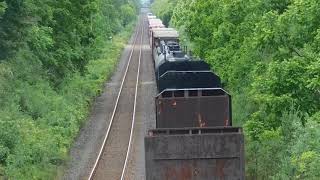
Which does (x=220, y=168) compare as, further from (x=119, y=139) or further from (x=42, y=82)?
(x=42, y=82)

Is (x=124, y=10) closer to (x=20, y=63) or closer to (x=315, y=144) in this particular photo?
(x=20, y=63)

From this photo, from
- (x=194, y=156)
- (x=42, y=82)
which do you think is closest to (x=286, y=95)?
(x=194, y=156)

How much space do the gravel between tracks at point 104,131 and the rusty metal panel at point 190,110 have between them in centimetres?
430

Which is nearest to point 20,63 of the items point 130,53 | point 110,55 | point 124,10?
point 110,55

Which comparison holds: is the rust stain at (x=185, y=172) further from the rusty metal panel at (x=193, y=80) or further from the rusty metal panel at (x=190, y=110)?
the rusty metal panel at (x=193, y=80)

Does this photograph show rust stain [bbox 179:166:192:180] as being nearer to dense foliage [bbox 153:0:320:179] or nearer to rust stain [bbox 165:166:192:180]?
rust stain [bbox 165:166:192:180]

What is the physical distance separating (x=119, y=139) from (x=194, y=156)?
547 inches

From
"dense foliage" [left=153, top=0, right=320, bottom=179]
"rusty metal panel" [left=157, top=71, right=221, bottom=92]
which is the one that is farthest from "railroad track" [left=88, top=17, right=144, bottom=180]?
"dense foliage" [left=153, top=0, right=320, bottom=179]

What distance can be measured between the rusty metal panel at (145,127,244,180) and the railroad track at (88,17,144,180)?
7609 millimetres

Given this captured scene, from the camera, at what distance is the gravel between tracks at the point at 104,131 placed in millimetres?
22078

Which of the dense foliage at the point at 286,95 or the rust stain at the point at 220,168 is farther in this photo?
the dense foliage at the point at 286,95

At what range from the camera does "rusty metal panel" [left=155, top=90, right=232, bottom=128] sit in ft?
56.7

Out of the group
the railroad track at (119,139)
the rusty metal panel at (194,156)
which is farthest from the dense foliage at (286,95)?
the railroad track at (119,139)

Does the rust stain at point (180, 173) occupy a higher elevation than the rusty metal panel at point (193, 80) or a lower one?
lower
